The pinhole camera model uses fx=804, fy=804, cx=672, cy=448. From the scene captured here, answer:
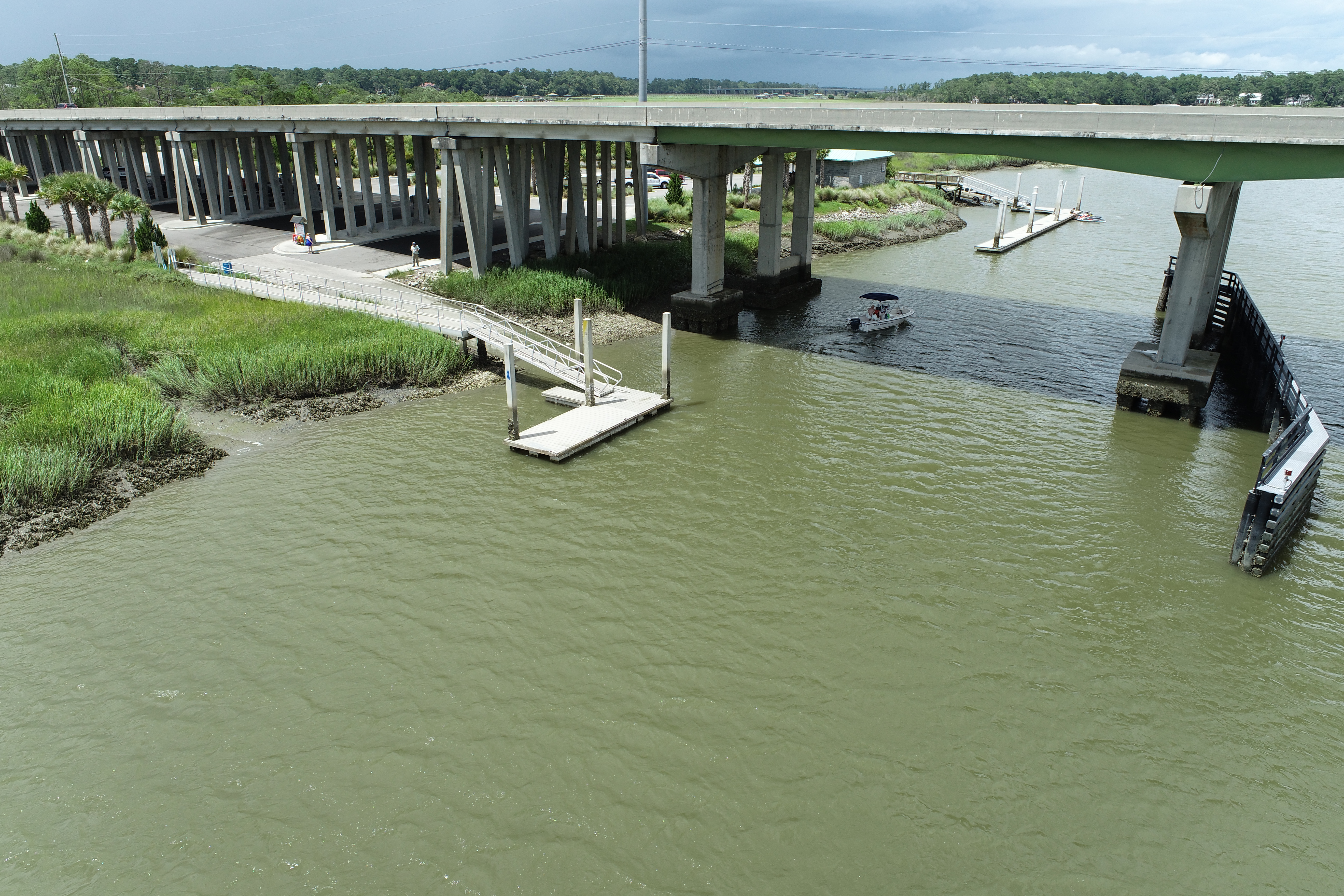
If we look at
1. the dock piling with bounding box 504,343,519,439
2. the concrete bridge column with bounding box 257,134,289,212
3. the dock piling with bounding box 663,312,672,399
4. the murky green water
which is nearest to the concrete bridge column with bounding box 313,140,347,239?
the concrete bridge column with bounding box 257,134,289,212

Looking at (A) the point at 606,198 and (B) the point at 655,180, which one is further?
(B) the point at 655,180

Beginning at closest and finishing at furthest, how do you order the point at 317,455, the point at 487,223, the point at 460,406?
the point at 317,455, the point at 460,406, the point at 487,223

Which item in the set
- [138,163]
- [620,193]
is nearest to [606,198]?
[620,193]

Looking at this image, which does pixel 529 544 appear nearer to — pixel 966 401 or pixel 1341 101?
pixel 966 401

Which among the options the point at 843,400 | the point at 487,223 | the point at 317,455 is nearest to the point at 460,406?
the point at 317,455

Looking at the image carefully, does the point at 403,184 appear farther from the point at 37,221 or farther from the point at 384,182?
the point at 37,221

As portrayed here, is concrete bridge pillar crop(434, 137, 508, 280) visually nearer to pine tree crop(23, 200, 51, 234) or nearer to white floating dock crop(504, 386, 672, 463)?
white floating dock crop(504, 386, 672, 463)
